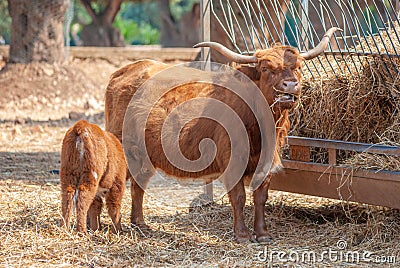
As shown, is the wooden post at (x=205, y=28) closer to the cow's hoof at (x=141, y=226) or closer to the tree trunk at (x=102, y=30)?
the cow's hoof at (x=141, y=226)

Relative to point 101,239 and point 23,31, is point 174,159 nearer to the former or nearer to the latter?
point 101,239

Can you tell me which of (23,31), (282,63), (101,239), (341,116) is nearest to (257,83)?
(282,63)

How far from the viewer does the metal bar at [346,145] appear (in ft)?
18.6

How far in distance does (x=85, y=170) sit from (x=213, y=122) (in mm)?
1244

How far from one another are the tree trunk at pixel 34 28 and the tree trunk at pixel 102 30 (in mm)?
13858

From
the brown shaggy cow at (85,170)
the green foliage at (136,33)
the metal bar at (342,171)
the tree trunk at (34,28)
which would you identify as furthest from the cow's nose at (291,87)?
the green foliage at (136,33)

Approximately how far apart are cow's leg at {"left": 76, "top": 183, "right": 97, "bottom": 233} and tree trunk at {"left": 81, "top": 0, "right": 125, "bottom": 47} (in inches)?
904

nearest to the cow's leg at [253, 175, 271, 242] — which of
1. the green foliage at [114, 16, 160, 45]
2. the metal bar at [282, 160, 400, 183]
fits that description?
the metal bar at [282, 160, 400, 183]

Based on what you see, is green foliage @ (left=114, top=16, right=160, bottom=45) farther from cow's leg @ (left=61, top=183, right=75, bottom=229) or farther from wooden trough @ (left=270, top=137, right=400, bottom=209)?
cow's leg @ (left=61, top=183, right=75, bottom=229)

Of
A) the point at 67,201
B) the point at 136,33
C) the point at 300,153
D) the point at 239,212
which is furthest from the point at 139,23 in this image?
the point at 67,201

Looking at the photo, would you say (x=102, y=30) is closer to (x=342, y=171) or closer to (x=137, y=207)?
(x=137, y=207)

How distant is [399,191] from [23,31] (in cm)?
1041

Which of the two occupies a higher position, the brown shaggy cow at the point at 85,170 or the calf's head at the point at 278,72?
the calf's head at the point at 278,72

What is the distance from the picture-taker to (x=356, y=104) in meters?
6.28
